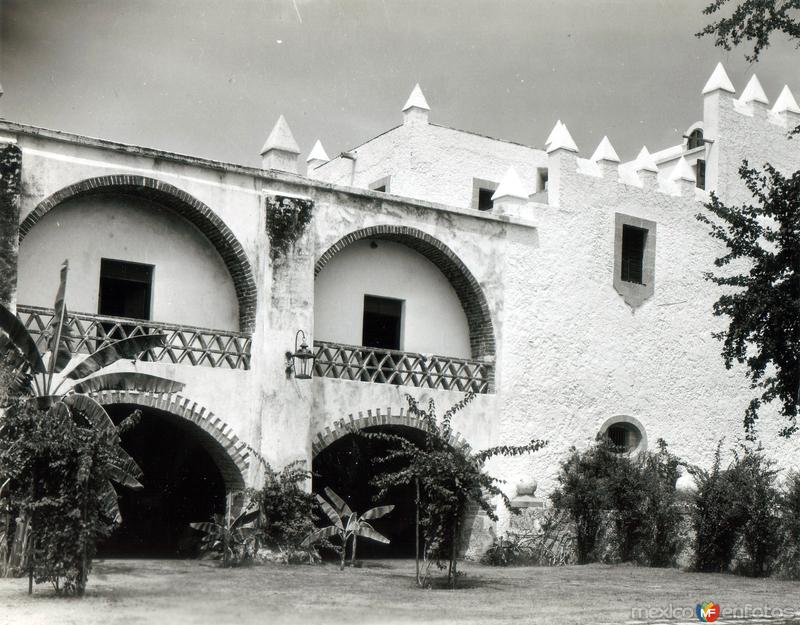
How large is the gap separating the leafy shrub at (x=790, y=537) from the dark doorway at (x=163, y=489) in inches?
357

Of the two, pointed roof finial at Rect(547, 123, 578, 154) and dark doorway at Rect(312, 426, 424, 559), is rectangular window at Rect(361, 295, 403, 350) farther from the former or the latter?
pointed roof finial at Rect(547, 123, 578, 154)

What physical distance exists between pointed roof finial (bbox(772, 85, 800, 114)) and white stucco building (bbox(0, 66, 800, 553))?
0.07 m

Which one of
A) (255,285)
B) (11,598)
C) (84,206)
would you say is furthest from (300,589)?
(84,206)

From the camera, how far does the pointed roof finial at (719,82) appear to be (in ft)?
75.5

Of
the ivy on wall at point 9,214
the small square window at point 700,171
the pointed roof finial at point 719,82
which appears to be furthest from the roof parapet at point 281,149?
the small square window at point 700,171

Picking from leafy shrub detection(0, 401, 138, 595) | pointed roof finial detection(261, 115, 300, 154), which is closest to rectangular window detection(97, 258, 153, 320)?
pointed roof finial detection(261, 115, 300, 154)

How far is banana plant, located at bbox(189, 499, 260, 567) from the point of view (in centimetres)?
1591

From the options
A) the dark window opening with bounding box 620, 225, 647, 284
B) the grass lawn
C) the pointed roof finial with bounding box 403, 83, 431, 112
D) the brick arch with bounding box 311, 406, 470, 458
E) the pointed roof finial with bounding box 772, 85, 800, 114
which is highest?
the pointed roof finial with bounding box 772, 85, 800, 114

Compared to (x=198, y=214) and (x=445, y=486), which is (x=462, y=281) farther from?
(x=445, y=486)

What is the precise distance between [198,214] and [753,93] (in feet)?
42.2

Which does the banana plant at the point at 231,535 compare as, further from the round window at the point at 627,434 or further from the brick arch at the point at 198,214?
the round window at the point at 627,434

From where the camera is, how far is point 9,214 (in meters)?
14.9

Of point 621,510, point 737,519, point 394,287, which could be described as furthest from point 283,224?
point 737,519

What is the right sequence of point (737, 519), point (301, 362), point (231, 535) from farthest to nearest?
point (737, 519), point (301, 362), point (231, 535)
